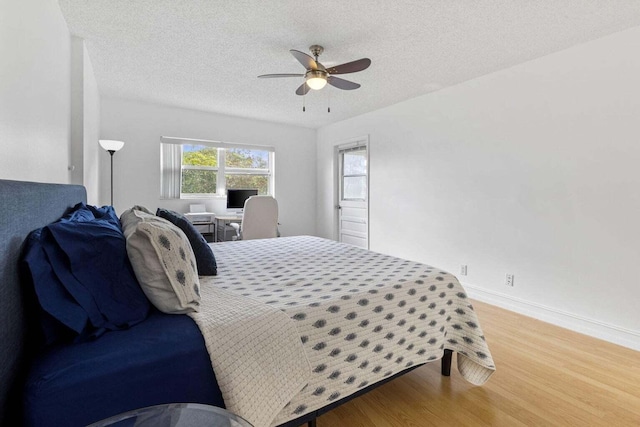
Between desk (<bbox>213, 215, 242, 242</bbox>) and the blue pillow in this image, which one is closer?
the blue pillow

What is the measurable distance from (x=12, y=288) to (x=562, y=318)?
3641 millimetres

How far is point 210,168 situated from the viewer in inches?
205

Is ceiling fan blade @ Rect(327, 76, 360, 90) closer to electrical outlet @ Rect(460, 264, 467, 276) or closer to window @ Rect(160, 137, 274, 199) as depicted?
electrical outlet @ Rect(460, 264, 467, 276)

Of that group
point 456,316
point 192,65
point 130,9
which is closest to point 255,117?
point 192,65

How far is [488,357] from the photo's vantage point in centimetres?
176

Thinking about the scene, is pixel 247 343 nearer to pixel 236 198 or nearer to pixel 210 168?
pixel 236 198

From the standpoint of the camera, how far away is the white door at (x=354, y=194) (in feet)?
16.8

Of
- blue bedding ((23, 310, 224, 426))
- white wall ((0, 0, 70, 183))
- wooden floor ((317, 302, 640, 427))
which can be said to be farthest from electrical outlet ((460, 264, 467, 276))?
white wall ((0, 0, 70, 183))

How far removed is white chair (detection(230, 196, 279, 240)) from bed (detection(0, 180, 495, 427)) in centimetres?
185

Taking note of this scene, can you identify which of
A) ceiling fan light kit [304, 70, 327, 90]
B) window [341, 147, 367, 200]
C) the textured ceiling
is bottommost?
window [341, 147, 367, 200]

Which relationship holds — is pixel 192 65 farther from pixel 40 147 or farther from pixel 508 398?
pixel 508 398

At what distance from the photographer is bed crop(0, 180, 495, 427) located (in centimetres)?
85

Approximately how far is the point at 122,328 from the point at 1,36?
1.30m

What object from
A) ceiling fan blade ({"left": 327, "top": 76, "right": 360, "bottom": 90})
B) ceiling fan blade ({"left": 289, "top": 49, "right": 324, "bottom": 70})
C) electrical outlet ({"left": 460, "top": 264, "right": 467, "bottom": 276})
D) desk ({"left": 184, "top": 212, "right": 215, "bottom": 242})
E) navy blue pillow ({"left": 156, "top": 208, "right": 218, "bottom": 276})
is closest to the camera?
navy blue pillow ({"left": 156, "top": 208, "right": 218, "bottom": 276})
